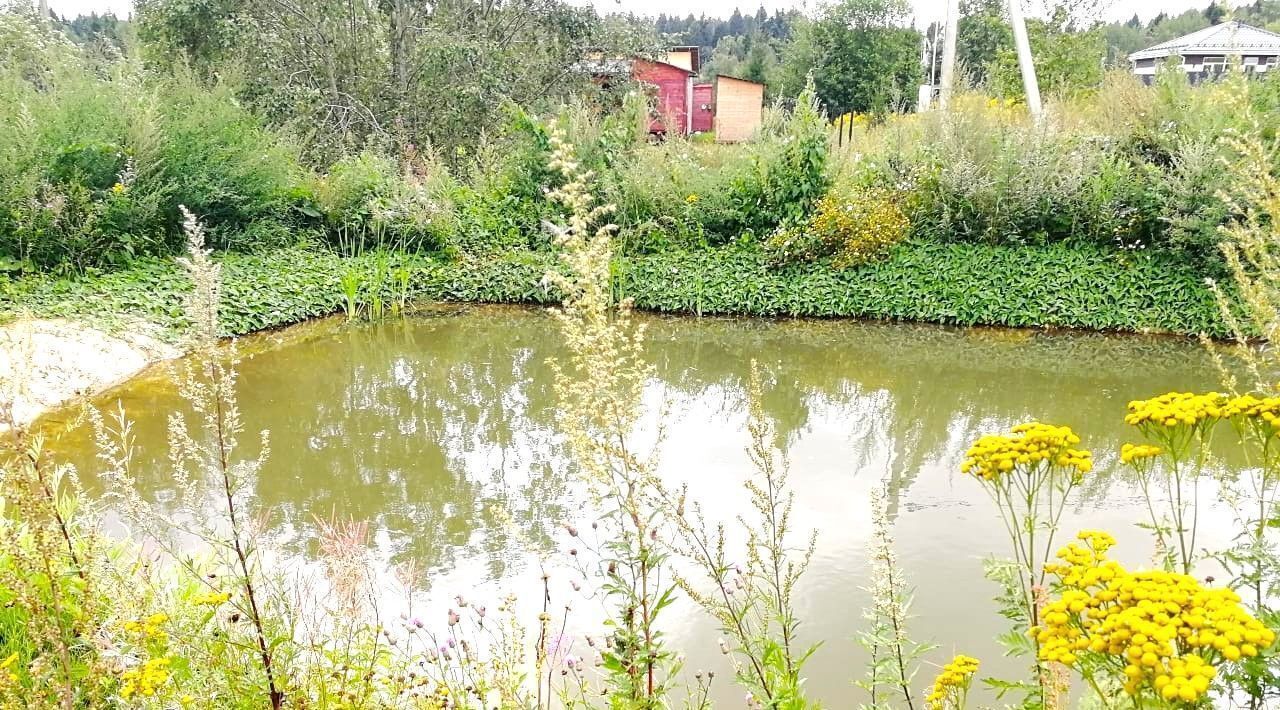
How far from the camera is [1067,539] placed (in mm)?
3652

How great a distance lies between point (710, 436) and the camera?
511cm

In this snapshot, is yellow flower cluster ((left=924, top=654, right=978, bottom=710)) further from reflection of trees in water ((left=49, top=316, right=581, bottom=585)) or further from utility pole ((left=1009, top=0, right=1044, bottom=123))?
utility pole ((left=1009, top=0, right=1044, bottom=123))

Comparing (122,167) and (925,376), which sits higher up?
(122,167)

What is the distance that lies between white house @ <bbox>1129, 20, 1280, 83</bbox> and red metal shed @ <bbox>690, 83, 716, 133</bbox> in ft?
42.4

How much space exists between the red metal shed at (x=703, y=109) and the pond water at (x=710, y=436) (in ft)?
72.0

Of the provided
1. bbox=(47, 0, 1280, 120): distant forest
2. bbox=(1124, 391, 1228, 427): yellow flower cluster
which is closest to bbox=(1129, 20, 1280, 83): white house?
bbox=(47, 0, 1280, 120): distant forest

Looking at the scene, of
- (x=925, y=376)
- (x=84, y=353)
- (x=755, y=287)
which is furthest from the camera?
(x=755, y=287)

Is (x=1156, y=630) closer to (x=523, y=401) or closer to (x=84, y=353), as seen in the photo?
(x=523, y=401)

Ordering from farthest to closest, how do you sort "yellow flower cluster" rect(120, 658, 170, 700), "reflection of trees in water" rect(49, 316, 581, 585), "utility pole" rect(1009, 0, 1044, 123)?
"utility pole" rect(1009, 0, 1044, 123), "reflection of trees in water" rect(49, 316, 581, 585), "yellow flower cluster" rect(120, 658, 170, 700)

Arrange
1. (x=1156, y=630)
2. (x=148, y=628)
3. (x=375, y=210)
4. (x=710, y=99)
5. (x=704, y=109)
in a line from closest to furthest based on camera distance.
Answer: (x=1156, y=630)
(x=148, y=628)
(x=375, y=210)
(x=704, y=109)
(x=710, y=99)

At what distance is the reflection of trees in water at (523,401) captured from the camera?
420cm

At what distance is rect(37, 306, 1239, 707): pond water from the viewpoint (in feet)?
11.0

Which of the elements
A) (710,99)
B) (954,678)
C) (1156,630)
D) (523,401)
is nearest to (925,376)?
(523,401)

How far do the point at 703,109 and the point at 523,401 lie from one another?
81.3 ft
